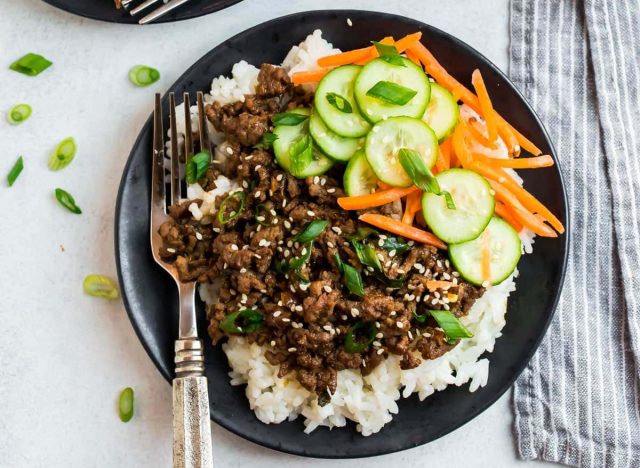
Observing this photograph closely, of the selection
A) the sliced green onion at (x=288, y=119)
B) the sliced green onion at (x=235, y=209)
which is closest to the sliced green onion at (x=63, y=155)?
the sliced green onion at (x=235, y=209)

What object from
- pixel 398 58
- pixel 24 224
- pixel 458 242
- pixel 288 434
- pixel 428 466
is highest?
pixel 398 58

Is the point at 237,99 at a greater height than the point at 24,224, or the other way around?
the point at 237,99

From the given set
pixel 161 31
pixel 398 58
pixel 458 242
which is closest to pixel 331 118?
pixel 398 58

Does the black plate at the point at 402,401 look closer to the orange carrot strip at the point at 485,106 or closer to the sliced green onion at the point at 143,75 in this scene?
the orange carrot strip at the point at 485,106

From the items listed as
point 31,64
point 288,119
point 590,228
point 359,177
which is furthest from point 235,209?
point 590,228

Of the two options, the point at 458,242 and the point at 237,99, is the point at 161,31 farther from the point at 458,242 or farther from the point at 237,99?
the point at 458,242

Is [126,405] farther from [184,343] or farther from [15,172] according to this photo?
[15,172]

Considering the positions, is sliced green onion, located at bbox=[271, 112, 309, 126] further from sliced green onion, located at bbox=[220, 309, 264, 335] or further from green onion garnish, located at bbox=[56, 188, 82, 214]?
green onion garnish, located at bbox=[56, 188, 82, 214]
